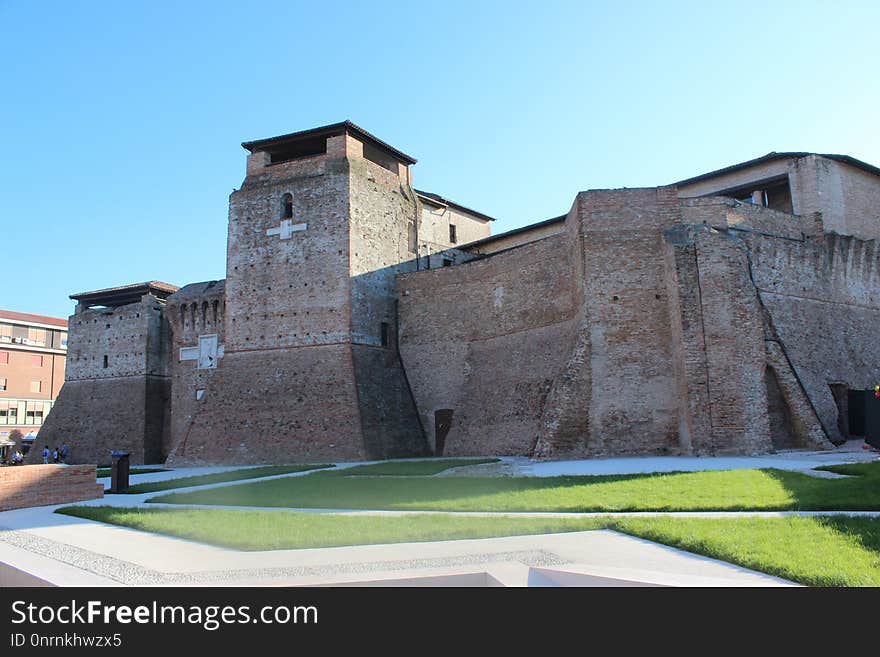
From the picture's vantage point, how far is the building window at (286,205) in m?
24.9

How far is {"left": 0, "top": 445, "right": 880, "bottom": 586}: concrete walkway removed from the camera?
4.72 meters

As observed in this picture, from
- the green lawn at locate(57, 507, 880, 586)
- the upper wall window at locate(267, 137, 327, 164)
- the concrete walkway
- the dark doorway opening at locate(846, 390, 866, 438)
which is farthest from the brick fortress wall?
the dark doorway opening at locate(846, 390, 866, 438)

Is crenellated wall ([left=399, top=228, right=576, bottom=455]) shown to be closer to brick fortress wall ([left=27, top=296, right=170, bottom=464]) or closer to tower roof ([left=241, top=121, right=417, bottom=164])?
tower roof ([left=241, top=121, right=417, bottom=164])

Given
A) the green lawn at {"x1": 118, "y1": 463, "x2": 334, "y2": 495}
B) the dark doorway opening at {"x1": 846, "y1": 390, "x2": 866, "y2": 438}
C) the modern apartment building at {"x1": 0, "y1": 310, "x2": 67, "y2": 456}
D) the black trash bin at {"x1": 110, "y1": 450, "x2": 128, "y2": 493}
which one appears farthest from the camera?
the modern apartment building at {"x1": 0, "y1": 310, "x2": 67, "y2": 456}

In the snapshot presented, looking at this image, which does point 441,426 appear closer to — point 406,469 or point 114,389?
point 406,469

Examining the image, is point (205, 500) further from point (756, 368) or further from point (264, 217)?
point (264, 217)

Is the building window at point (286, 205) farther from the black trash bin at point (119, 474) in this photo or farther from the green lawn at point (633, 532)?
the green lawn at point (633, 532)

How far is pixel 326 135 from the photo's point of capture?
25266mm

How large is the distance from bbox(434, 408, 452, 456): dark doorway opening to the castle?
0.07 meters

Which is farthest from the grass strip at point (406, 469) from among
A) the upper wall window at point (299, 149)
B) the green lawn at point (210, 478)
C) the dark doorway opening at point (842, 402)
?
the upper wall window at point (299, 149)

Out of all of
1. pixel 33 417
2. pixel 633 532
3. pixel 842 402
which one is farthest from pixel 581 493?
pixel 33 417
